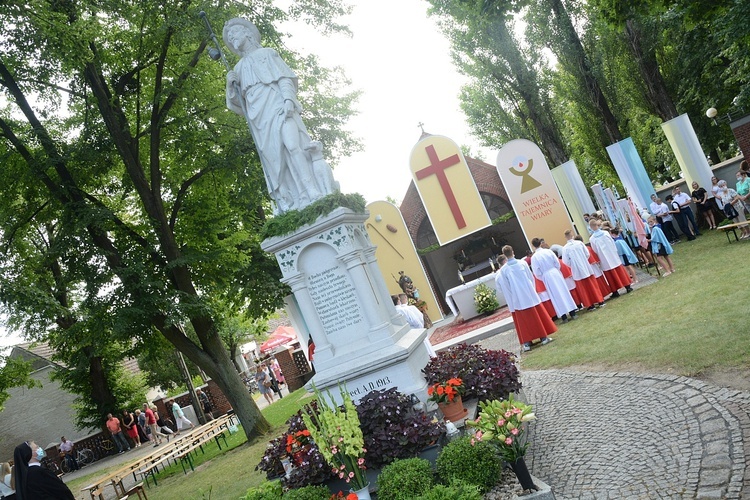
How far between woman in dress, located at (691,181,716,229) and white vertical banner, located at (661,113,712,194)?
0.29m

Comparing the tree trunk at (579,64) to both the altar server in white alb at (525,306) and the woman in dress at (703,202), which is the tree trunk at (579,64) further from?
the altar server in white alb at (525,306)

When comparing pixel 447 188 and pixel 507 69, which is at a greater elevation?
pixel 507 69

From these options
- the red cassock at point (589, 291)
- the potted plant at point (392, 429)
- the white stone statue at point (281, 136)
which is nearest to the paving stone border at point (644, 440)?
the potted plant at point (392, 429)

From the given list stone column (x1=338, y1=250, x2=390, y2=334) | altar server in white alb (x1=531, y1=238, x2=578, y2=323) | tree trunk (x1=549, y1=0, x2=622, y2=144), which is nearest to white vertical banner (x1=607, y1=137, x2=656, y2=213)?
tree trunk (x1=549, y1=0, x2=622, y2=144)

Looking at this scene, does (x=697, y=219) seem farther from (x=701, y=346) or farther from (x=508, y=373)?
(x=508, y=373)

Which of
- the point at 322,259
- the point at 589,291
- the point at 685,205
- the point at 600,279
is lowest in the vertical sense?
the point at 589,291

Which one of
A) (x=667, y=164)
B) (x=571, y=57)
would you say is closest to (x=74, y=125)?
(x=571, y=57)

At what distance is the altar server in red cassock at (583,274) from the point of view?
14.0 meters

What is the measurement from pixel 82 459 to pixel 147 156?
1695 cm

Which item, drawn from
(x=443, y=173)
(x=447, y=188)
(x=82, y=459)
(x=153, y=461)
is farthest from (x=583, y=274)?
(x=82, y=459)

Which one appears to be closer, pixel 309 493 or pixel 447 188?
pixel 309 493

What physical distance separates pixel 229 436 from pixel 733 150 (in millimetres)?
32731

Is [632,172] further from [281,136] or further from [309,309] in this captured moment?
[309,309]

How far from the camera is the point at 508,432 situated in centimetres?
516
